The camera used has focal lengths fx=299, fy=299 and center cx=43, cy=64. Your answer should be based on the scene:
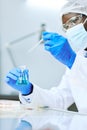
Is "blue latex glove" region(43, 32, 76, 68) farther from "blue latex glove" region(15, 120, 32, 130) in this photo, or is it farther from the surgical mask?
"blue latex glove" region(15, 120, 32, 130)

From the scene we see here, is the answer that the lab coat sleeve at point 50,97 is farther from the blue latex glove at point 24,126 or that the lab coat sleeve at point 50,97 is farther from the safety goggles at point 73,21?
the blue latex glove at point 24,126

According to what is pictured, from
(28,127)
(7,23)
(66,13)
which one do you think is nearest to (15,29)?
(7,23)

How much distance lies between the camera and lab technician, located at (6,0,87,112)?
4.73ft

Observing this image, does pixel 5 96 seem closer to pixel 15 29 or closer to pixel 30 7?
pixel 15 29

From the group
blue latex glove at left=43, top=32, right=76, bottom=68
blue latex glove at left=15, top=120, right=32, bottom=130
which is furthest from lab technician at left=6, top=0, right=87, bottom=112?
blue latex glove at left=15, top=120, right=32, bottom=130

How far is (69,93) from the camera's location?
166 centimetres

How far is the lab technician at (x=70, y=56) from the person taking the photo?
Answer: 1.44 metres

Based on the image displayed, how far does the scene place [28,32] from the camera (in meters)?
2.76

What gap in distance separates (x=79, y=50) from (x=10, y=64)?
136 cm

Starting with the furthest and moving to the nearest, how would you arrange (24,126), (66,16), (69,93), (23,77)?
1. (69,93)
2. (66,16)
3. (23,77)
4. (24,126)

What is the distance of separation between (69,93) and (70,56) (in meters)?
0.27

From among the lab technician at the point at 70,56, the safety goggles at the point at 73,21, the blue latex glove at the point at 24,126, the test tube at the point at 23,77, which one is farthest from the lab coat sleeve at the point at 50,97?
the blue latex glove at the point at 24,126

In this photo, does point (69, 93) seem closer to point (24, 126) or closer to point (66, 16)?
point (66, 16)

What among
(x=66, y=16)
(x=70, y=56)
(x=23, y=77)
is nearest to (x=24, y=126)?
(x=23, y=77)
